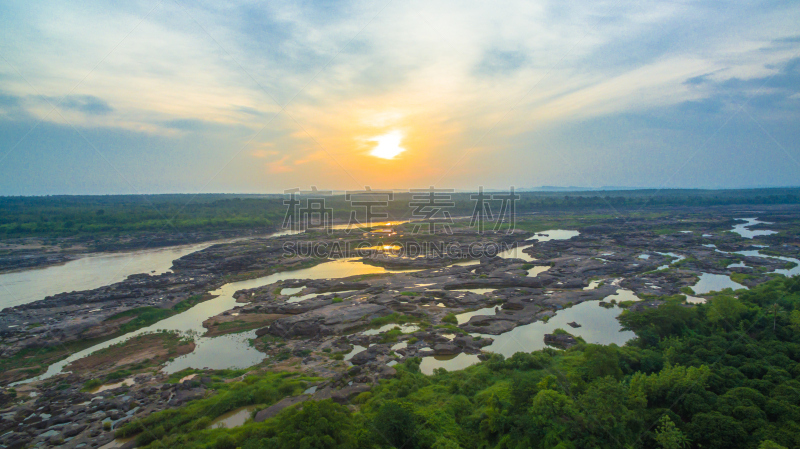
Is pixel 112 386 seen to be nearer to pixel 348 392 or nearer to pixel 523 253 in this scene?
pixel 348 392

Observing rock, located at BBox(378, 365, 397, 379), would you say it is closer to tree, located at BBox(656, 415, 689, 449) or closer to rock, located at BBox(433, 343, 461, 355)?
rock, located at BBox(433, 343, 461, 355)

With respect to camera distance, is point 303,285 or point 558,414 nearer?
point 558,414

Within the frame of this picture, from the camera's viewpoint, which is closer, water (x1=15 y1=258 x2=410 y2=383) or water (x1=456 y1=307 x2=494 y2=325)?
water (x1=15 y1=258 x2=410 y2=383)

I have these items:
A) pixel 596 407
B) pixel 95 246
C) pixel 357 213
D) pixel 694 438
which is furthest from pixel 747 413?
pixel 357 213

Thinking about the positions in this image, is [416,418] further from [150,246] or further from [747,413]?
[150,246]

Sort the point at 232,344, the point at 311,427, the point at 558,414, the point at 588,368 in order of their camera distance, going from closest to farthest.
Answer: the point at 311,427
the point at 558,414
the point at 588,368
the point at 232,344

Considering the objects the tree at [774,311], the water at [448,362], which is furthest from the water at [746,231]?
the water at [448,362]

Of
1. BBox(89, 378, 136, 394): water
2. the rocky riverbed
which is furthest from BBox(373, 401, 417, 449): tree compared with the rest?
BBox(89, 378, 136, 394): water

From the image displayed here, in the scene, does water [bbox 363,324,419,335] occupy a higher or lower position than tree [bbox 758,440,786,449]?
lower
